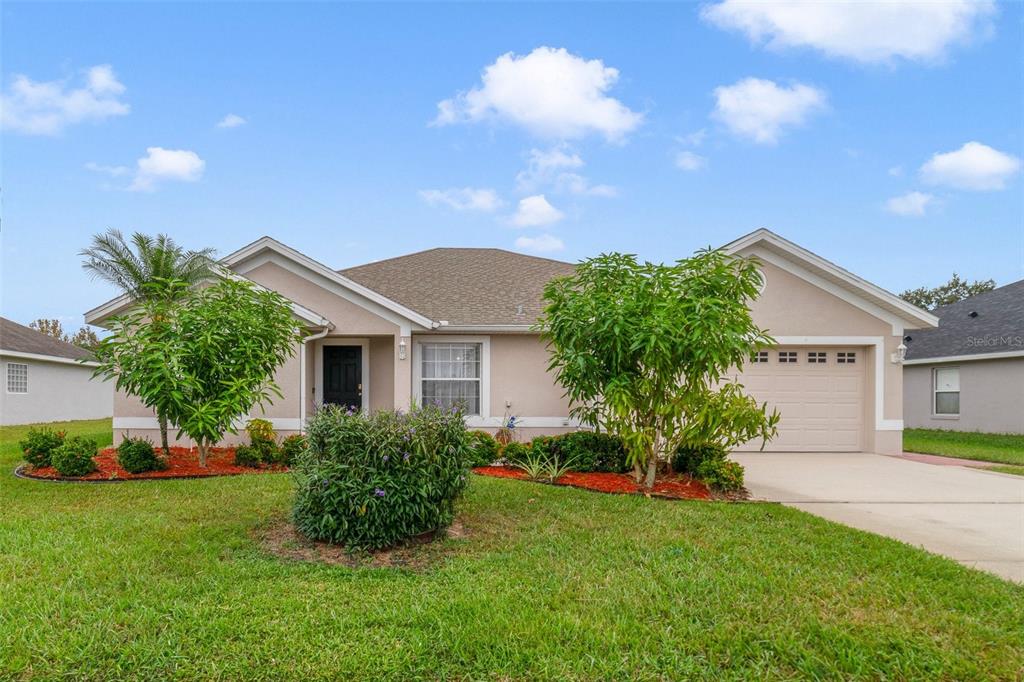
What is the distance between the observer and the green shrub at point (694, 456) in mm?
8578

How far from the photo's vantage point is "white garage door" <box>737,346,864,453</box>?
1292cm

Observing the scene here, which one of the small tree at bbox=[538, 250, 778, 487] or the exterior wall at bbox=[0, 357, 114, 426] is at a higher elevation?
the small tree at bbox=[538, 250, 778, 487]

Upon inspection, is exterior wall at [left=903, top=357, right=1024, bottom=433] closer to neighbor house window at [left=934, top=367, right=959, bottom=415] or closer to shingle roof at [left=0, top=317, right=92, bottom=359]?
neighbor house window at [left=934, top=367, right=959, bottom=415]

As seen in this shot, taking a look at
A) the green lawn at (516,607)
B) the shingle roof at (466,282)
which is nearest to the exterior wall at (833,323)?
the shingle roof at (466,282)

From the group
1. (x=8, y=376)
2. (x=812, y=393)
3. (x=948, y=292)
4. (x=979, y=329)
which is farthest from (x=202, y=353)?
(x=948, y=292)

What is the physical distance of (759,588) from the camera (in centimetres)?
438

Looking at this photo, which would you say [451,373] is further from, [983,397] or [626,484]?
[983,397]

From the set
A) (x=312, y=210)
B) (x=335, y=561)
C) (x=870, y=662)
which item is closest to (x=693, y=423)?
(x=870, y=662)

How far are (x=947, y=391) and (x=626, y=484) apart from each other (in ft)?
53.0

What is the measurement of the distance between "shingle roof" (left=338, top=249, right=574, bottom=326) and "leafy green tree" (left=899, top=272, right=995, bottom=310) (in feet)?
Result: 113

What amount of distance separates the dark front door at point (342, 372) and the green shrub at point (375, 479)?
23.5 ft

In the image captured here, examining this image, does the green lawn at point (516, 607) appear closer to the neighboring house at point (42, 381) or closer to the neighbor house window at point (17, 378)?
the neighboring house at point (42, 381)

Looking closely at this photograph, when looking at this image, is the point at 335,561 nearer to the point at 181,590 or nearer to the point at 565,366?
the point at 181,590

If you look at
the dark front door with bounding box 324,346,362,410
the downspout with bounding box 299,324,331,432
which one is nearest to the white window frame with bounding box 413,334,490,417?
the dark front door with bounding box 324,346,362,410
